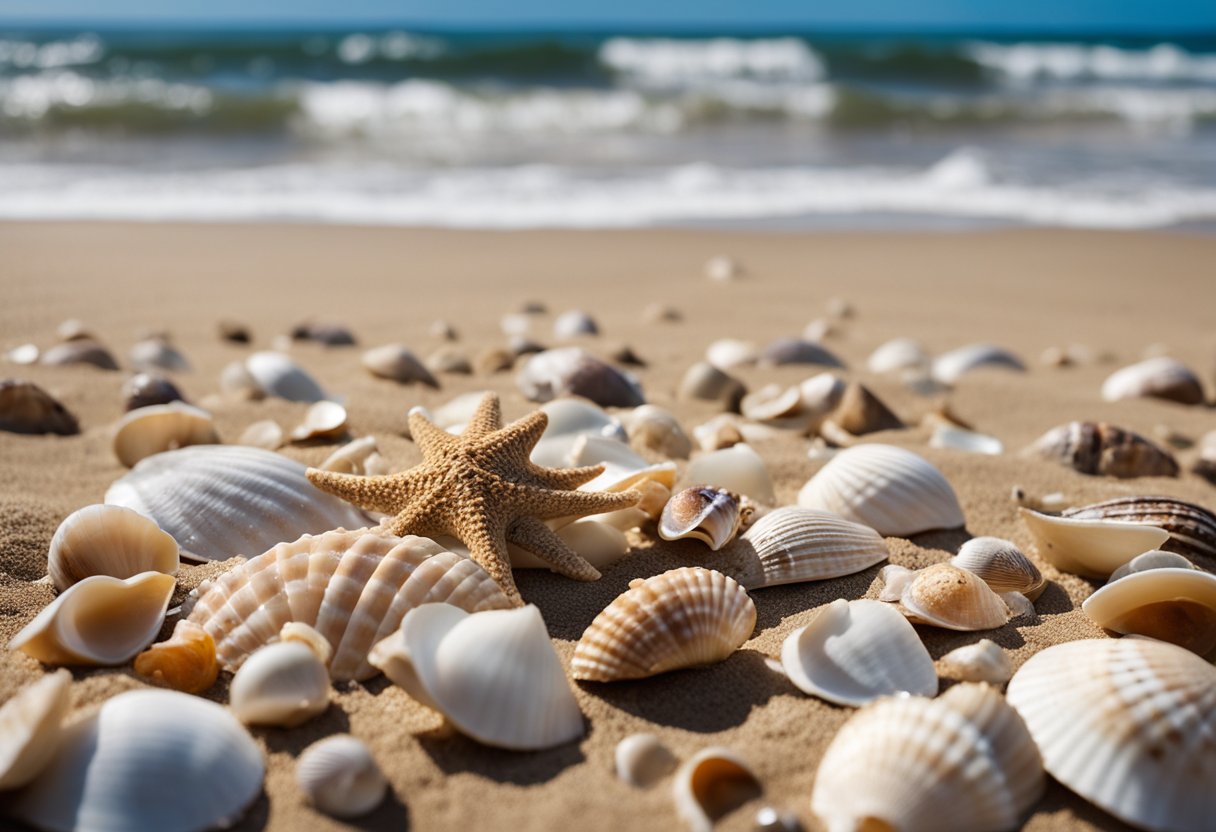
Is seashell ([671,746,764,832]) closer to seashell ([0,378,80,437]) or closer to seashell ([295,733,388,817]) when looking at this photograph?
seashell ([295,733,388,817])

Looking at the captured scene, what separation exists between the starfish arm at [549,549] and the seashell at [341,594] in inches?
8.4

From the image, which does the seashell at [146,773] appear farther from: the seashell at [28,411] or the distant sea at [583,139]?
the distant sea at [583,139]

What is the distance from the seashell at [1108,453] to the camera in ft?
11.0

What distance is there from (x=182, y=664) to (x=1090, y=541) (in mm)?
2138

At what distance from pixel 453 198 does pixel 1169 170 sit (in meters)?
8.29

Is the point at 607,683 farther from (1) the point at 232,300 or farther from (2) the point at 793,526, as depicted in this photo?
(1) the point at 232,300

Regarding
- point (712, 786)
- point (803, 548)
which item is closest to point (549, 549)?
point (803, 548)

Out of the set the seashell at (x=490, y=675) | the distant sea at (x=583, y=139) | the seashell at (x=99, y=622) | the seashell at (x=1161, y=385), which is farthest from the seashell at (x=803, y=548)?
the distant sea at (x=583, y=139)

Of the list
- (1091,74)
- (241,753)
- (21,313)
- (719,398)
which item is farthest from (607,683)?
(1091,74)

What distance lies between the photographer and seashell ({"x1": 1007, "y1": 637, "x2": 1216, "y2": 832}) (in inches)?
64.7

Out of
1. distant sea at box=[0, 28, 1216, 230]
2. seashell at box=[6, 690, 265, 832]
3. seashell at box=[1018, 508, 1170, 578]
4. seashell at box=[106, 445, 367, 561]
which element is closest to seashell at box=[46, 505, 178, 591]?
seashell at box=[106, 445, 367, 561]

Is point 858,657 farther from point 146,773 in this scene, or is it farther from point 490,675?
point 146,773

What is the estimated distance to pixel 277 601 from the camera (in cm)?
208

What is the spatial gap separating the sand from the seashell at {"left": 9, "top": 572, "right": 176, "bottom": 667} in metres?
0.05
